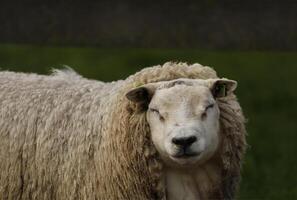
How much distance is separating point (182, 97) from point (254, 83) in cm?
863

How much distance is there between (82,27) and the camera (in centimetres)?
957

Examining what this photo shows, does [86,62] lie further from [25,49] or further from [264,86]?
[264,86]

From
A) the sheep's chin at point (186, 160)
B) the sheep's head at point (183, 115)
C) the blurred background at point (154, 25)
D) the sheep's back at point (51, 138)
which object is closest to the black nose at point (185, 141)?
the sheep's head at point (183, 115)

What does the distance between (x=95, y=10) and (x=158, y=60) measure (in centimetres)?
774

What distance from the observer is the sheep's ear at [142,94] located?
7.59 meters

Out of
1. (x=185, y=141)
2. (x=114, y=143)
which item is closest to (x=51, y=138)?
(x=114, y=143)

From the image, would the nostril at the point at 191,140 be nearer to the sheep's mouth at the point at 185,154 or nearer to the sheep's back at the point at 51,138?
the sheep's mouth at the point at 185,154

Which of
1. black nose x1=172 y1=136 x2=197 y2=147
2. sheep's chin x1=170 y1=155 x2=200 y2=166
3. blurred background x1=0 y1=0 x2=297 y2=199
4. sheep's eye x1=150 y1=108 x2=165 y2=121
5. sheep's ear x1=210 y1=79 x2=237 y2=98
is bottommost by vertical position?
sheep's chin x1=170 y1=155 x2=200 y2=166

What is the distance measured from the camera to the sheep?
24.9 feet

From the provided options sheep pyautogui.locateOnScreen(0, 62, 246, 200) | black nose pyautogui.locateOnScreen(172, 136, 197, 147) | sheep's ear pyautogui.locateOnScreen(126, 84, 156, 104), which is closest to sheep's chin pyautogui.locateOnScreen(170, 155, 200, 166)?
sheep pyautogui.locateOnScreen(0, 62, 246, 200)

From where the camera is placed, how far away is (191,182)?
7.65 m

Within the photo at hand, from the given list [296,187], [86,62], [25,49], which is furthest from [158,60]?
[296,187]

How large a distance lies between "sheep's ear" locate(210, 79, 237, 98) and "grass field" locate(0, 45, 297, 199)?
8.66ft

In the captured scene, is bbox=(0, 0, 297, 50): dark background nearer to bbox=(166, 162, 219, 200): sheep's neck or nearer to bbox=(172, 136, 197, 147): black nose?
bbox=(166, 162, 219, 200): sheep's neck
